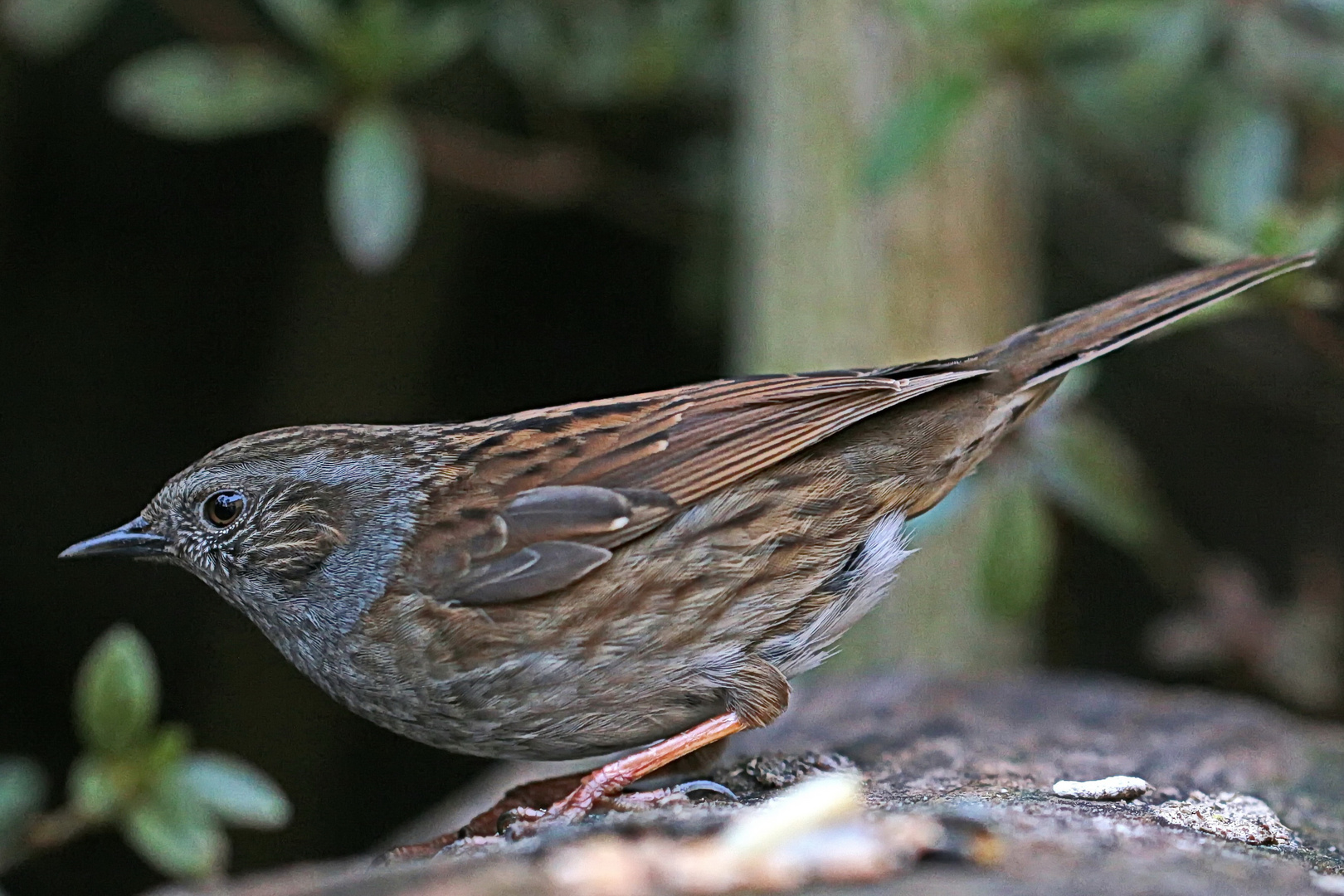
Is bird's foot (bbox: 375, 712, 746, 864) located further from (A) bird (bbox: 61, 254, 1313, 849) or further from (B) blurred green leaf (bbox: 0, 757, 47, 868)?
(B) blurred green leaf (bbox: 0, 757, 47, 868)

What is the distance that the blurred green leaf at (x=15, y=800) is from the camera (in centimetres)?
338

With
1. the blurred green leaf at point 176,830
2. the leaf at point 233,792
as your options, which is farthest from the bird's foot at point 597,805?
the blurred green leaf at point 176,830

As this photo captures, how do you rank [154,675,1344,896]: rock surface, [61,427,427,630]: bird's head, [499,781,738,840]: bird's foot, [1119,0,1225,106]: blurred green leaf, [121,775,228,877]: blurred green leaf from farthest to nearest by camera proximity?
1. [1119,0,1225,106]: blurred green leaf
2. [121,775,228,877]: blurred green leaf
3. [61,427,427,630]: bird's head
4. [499,781,738,840]: bird's foot
5. [154,675,1344,896]: rock surface

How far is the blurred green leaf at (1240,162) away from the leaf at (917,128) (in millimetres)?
758

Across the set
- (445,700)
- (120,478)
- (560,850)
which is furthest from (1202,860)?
(120,478)

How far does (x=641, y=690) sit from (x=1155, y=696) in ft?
6.07

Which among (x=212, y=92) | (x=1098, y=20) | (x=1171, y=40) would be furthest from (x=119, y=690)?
(x=1171, y=40)

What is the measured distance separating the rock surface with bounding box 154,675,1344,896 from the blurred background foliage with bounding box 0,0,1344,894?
513 mm

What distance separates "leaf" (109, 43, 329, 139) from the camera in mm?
4246

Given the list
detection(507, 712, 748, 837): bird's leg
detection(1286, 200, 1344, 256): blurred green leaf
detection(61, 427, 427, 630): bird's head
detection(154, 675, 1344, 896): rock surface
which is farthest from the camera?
detection(1286, 200, 1344, 256): blurred green leaf

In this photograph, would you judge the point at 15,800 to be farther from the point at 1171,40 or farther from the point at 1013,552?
the point at 1171,40

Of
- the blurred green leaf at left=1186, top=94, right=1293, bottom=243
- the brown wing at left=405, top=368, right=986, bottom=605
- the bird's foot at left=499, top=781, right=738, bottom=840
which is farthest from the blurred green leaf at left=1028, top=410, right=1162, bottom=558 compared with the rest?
the bird's foot at left=499, top=781, right=738, bottom=840

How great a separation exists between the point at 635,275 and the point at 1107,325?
390 centimetres

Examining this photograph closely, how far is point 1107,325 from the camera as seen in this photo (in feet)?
10.3
